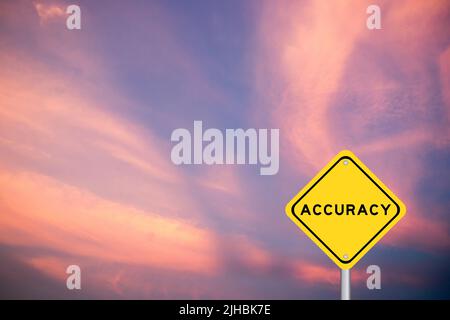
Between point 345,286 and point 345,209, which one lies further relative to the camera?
point 345,209

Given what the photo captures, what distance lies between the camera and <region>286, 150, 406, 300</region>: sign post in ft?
14.0

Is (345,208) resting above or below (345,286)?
above

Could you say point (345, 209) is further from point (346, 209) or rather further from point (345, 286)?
point (345, 286)

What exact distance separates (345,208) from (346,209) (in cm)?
1

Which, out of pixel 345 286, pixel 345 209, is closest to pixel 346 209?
pixel 345 209

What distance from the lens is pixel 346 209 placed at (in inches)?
168

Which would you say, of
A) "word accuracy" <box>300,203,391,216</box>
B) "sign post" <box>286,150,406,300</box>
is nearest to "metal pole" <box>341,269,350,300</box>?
"sign post" <box>286,150,406,300</box>

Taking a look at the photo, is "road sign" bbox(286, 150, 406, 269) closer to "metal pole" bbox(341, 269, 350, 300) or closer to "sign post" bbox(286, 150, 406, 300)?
"sign post" bbox(286, 150, 406, 300)

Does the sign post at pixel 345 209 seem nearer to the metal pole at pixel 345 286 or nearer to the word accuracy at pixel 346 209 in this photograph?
the word accuracy at pixel 346 209

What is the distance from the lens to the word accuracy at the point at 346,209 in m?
4.27
